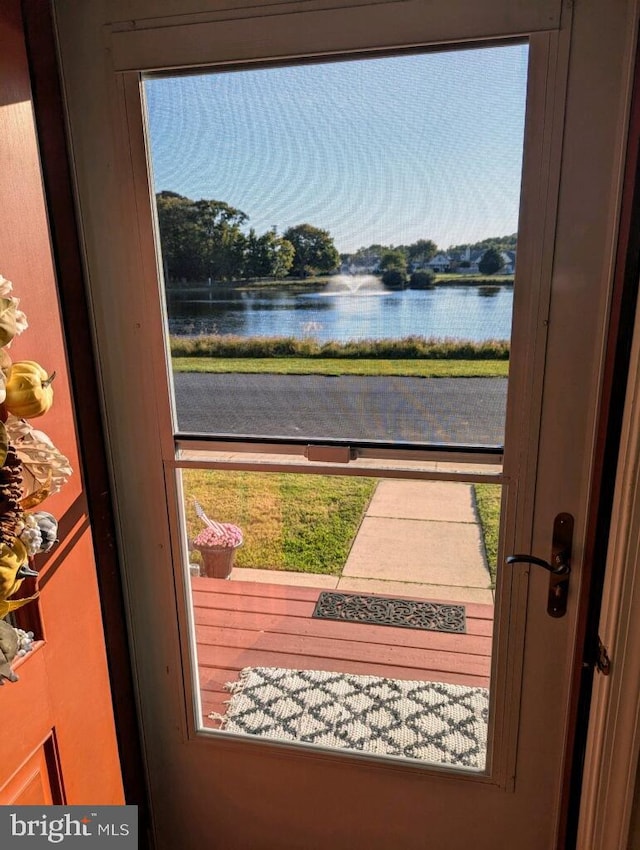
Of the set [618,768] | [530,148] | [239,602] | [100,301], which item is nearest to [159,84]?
[100,301]

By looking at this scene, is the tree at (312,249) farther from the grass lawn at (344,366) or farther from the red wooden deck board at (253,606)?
the red wooden deck board at (253,606)

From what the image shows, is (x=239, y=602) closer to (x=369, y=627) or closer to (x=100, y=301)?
(x=369, y=627)

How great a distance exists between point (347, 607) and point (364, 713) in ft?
0.96

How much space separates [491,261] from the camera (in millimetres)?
1119

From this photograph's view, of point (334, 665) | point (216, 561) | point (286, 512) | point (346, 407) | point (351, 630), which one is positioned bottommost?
point (334, 665)

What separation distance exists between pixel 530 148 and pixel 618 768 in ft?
3.97

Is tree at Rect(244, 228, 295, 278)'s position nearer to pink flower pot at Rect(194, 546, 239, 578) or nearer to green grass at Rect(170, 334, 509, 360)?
green grass at Rect(170, 334, 509, 360)

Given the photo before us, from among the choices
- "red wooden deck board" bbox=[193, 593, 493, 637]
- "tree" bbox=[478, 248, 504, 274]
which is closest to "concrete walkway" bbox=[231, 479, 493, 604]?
"red wooden deck board" bbox=[193, 593, 493, 637]

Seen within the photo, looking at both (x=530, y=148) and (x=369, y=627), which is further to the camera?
(x=369, y=627)

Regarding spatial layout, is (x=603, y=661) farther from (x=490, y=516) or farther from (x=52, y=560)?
(x=52, y=560)

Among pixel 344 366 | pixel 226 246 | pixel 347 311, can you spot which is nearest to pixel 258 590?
pixel 344 366

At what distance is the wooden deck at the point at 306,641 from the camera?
1.36m

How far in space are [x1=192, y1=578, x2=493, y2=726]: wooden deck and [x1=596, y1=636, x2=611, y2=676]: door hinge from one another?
0.25 meters

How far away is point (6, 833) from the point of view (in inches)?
38.2
